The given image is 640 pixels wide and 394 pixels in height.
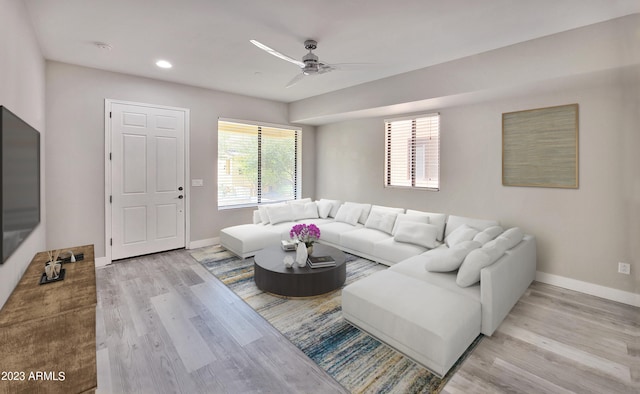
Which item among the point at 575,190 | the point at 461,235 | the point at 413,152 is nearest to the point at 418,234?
the point at 461,235

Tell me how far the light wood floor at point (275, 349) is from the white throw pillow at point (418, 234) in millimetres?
1167

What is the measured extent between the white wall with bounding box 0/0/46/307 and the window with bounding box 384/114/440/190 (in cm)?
457

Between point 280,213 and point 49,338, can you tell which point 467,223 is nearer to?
point 280,213

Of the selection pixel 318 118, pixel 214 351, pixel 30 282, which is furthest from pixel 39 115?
pixel 318 118

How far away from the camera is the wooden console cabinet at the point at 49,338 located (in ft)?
3.83

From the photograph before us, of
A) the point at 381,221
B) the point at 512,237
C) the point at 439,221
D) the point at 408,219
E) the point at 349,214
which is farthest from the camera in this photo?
the point at 349,214

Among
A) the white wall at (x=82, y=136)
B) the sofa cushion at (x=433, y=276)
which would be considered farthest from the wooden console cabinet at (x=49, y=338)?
the sofa cushion at (x=433, y=276)

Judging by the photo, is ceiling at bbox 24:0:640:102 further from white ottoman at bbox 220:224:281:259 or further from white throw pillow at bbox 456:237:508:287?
white ottoman at bbox 220:224:281:259

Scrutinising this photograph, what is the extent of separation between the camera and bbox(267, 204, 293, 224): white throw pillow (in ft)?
17.1

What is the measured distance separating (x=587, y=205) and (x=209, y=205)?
17.6ft

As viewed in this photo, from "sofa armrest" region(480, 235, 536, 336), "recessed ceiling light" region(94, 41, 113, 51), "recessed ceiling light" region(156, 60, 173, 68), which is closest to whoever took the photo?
"sofa armrest" region(480, 235, 536, 336)

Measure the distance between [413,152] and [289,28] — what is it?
291 cm

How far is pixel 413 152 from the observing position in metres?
4.87

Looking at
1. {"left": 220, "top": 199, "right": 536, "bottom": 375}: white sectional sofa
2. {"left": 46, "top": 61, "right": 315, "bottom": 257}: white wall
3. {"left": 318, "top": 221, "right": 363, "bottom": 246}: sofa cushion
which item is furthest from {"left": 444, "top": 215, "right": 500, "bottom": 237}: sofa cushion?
{"left": 46, "top": 61, "right": 315, "bottom": 257}: white wall
